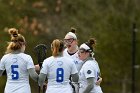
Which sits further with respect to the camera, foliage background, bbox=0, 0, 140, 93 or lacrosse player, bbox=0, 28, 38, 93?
foliage background, bbox=0, 0, 140, 93

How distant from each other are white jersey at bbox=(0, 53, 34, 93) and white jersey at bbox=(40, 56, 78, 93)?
0.34m

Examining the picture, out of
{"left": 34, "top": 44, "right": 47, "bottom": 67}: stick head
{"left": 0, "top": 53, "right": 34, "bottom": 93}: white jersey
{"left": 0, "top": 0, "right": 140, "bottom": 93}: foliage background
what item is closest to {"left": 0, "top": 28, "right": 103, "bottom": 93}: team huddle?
{"left": 0, "top": 53, "right": 34, "bottom": 93}: white jersey

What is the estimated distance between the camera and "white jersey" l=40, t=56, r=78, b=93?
529 inches

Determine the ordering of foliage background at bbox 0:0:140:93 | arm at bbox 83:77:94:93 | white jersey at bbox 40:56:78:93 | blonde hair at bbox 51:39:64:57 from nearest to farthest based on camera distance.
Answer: blonde hair at bbox 51:39:64:57 → white jersey at bbox 40:56:78:93 → arm at bbox 83:77:94:93 → foliage background at bbox 0:0:140:93

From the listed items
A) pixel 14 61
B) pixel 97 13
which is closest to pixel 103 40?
pixel 97 13

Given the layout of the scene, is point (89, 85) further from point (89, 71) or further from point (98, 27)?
point (98, 27)

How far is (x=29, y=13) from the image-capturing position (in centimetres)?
3416

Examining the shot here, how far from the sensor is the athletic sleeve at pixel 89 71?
13914 mm

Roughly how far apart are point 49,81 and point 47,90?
0.56 feet

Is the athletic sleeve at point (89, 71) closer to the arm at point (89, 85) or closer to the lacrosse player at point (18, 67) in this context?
the arm at point (89, 85)

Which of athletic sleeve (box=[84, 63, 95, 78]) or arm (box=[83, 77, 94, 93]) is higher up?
athletic sleeve (box=[84, 63, 95, 78])

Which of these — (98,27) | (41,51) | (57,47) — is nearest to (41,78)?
(57,47)

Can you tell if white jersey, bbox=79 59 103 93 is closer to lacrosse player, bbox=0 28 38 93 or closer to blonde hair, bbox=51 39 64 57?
blonde hair, bbox=51 39 64 57

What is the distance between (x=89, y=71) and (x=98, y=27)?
57.9 ft
